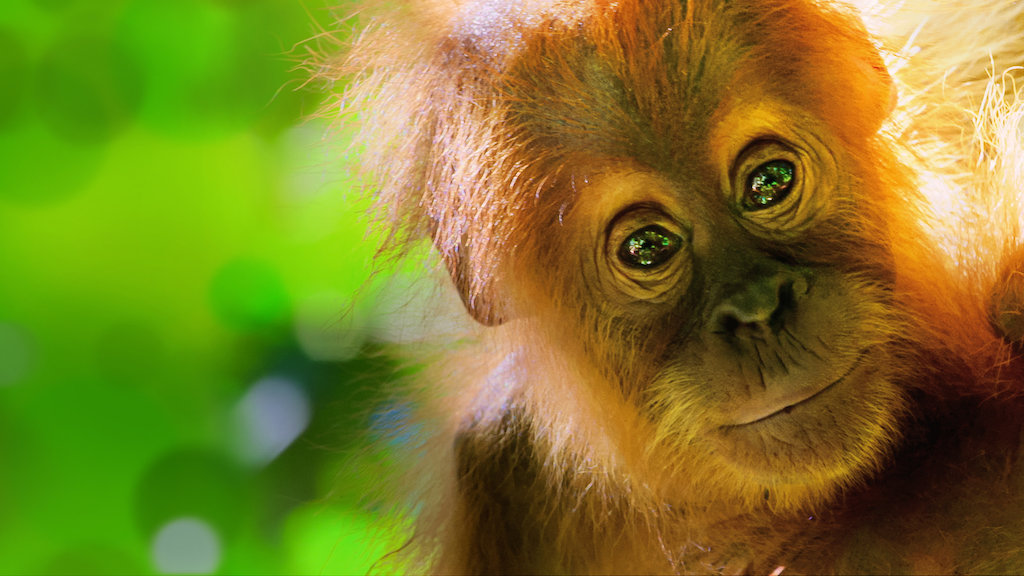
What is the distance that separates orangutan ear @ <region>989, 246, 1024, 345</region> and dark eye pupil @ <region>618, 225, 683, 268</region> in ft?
1.20

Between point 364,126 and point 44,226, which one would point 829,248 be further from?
point 44,226

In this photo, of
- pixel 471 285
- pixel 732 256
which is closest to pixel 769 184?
pixel 732 256

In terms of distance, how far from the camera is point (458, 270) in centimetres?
123

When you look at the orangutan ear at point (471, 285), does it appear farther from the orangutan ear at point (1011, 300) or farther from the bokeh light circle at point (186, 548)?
the bokeh light circle at point (186, 548)

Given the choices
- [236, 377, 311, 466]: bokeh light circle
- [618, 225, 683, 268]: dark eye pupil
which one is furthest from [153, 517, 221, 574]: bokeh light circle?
[618, 225, 683, 268]: dark eye pupil

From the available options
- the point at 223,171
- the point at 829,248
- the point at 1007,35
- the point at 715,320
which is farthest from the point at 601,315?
the point at 223,171

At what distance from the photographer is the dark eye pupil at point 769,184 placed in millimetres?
1168

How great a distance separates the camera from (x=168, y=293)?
1812 millimetres

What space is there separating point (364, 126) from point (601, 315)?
0.41 m

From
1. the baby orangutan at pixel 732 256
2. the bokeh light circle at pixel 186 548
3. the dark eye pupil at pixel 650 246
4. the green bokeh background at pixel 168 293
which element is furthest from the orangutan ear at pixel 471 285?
the bokeh light circle at pixel 186 548

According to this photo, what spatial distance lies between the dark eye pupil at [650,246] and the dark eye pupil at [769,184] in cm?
10

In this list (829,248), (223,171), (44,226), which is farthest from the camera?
(223,171)

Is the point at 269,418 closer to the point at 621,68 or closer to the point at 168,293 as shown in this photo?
the point at 168,293

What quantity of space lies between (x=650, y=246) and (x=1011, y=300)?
1.35 feet
